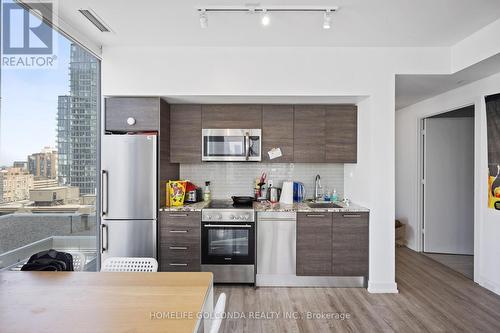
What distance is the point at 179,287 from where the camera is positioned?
1474 millimetres

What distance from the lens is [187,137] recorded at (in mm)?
3559

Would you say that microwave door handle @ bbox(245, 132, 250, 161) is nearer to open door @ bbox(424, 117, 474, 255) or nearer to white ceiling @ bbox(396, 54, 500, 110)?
white ceiling @ bbox(396, 54, 500, 110)

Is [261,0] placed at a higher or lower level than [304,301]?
higher

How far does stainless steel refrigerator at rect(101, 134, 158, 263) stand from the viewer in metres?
3.11

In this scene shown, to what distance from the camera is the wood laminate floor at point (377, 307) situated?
8.10 ft

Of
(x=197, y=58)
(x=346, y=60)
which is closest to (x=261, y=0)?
(x=197, y=58)

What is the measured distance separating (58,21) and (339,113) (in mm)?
3204

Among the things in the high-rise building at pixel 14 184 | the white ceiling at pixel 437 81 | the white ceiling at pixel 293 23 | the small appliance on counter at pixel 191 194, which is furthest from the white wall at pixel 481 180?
the high-rise building at pixel 14 184

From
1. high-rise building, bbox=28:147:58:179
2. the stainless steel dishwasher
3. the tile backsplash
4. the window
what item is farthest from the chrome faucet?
high-rise building, bbox=28:147:58:179

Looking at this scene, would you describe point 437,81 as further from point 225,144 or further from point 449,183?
point 225,144

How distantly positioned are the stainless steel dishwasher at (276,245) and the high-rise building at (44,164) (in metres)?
2.14

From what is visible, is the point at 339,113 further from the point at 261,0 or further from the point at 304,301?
the point at 304,301

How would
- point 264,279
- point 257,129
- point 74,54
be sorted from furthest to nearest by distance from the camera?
point 257,129 → point 264,279 → point 74,54

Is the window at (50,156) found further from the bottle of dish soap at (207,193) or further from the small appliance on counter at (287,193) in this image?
the small appliance on counter at (287,193)
